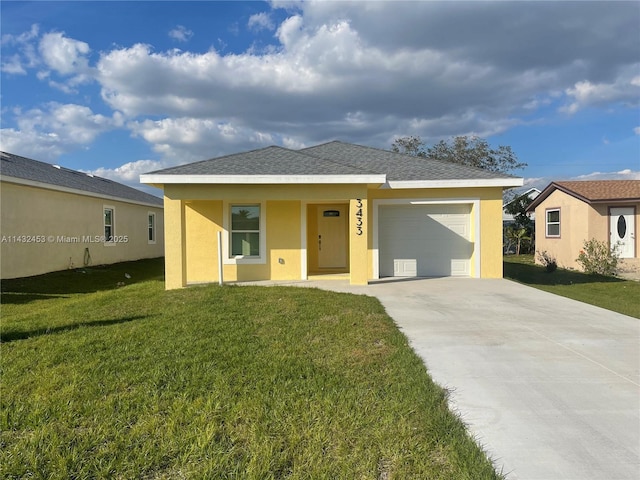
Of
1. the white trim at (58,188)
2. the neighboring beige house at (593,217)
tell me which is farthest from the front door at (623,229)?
the white trim at (58,188)

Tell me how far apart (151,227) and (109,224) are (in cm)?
466

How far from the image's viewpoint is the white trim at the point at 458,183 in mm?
11648

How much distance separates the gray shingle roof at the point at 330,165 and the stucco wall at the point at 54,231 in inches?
263

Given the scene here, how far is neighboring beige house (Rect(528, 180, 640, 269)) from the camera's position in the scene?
1666 centimetres

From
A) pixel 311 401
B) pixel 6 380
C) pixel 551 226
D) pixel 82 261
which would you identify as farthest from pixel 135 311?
pixel 551 226

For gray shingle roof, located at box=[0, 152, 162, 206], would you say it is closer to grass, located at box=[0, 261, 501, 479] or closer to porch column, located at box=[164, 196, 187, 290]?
porch column, located at box=[164, 196, 187, 290]

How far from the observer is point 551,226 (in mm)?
20016

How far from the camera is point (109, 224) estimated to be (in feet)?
63.3

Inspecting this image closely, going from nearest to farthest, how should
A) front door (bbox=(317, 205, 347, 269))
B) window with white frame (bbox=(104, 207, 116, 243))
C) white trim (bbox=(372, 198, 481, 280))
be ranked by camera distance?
white trim (bbox=(372, 198, 481, 280)) < front door (bbox=(317, 205, 347, 269)) < window with white frame (bbox=(104, 207, 116, 243))

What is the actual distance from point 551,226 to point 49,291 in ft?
68.8

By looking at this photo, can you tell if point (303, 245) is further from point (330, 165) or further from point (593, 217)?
point (593, 217)

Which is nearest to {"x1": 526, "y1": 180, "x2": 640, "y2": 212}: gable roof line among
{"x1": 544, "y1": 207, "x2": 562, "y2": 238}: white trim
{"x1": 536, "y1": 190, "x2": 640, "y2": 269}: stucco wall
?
{"x1": 536, "y1": 190, "x2": 640, "y2": 269}: stucco wall

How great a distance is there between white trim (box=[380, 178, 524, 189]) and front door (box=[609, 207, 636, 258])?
27.3ft

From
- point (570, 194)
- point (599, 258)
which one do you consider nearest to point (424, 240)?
point (599, 258)
